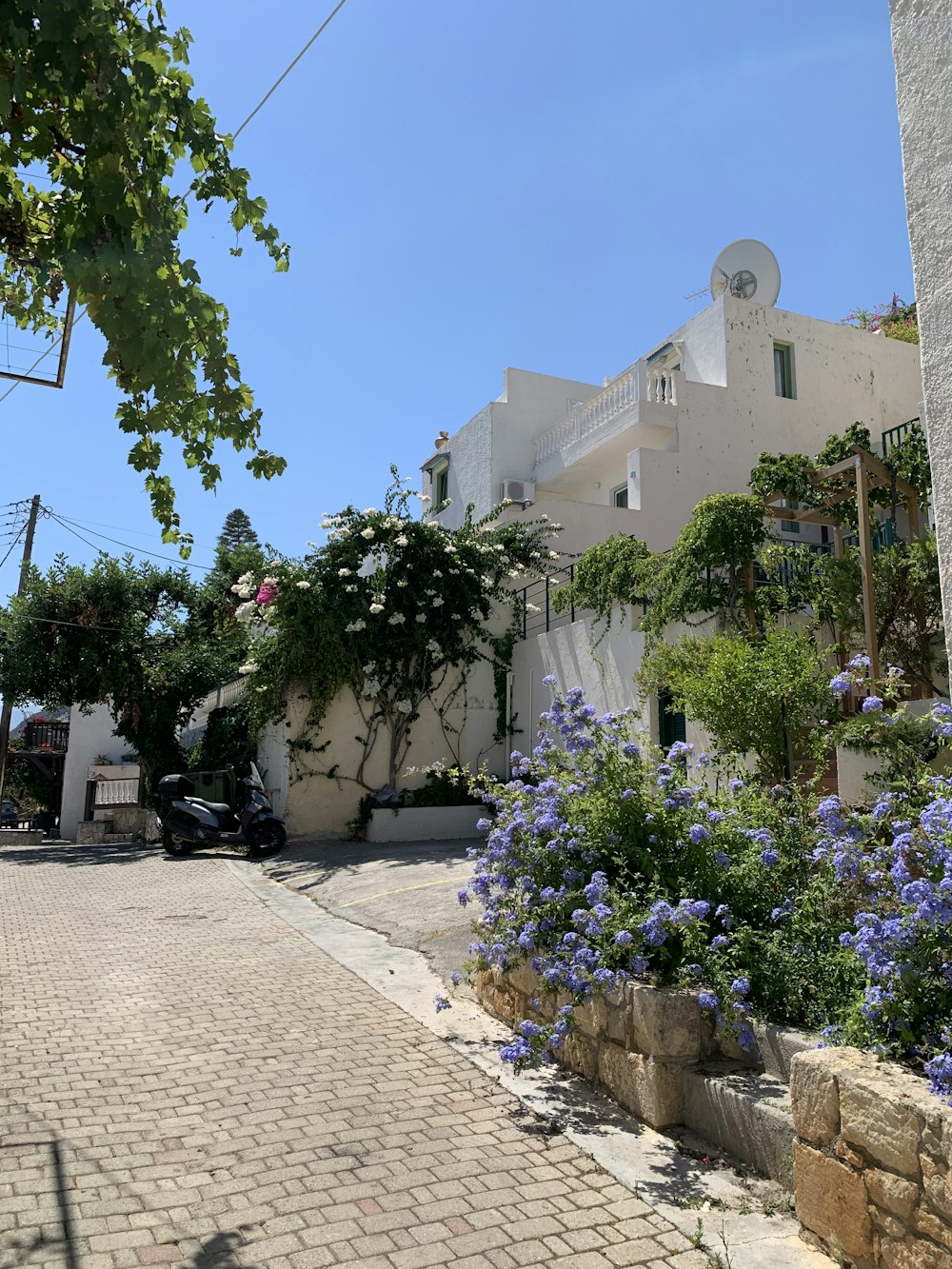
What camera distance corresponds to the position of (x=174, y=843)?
14.6 meters

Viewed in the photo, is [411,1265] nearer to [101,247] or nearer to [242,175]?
[101,247]

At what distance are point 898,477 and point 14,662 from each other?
16.6 m

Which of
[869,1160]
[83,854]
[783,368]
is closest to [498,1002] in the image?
[869,1160]

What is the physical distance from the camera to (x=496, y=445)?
2025 cm

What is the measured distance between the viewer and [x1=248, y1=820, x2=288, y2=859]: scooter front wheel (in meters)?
13.8

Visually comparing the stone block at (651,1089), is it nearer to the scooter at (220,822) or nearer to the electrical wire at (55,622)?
the scooter at (220,822)

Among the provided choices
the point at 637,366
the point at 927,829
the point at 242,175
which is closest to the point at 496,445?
the point at 637,366

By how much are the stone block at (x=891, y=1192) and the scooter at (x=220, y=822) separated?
1186 cm

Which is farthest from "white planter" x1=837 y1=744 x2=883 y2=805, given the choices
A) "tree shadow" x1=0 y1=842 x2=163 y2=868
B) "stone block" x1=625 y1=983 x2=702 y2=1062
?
"tree shadow" x1=0 y1=842 x2=163 y2=868

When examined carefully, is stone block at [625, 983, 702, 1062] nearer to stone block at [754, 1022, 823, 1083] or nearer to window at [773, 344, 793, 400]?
stone block at [754, 1022, 823, 1083]

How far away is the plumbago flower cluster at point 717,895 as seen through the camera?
3082 millimetres

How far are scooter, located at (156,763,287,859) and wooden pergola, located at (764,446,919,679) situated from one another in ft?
27.7

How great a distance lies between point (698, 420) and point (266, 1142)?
A: 15331 mm

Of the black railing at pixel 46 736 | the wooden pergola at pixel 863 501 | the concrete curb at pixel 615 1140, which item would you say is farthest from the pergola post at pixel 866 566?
the black railing at pixel 46 736
